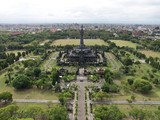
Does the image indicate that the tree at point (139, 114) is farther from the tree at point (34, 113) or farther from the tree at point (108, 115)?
the tree at point (34, 113)

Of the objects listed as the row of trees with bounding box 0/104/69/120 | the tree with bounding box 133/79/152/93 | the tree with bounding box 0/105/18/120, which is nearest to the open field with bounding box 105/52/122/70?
the tree with bounding box 133/79/152/93

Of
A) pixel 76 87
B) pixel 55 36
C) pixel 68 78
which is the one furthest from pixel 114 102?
pixel 55 36

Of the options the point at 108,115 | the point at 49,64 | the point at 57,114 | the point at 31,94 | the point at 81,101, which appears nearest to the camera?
the point at 57,114

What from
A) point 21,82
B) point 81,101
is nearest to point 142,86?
point 81,101

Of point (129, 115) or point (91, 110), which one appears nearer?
point (129, 115)

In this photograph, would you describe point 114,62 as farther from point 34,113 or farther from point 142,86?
point 34,113

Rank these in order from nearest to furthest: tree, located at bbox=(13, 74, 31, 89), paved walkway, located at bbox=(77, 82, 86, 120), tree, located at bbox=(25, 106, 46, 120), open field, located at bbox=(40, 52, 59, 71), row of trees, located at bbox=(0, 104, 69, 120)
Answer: row of trees, located at bbox=(0, 104, 69, 120), tree, located at bbox=(25, 106, 46, 120), paved walkway, located at bbox=(77, 82, 86, 120), tree, located at bbox=(13, 74, 31, 89), open field, located at bbox=(40, 52, 59, 71)

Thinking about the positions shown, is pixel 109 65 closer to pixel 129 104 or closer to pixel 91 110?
pixel 129 104

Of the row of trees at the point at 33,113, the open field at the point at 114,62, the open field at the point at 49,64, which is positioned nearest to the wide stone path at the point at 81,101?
the row of trees at the point at 33,113

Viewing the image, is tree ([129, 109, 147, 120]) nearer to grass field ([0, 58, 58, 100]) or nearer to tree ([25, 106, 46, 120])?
tree ([25, 106, 46, 120])

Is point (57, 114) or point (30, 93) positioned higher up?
point (57, 114)

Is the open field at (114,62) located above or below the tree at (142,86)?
below
